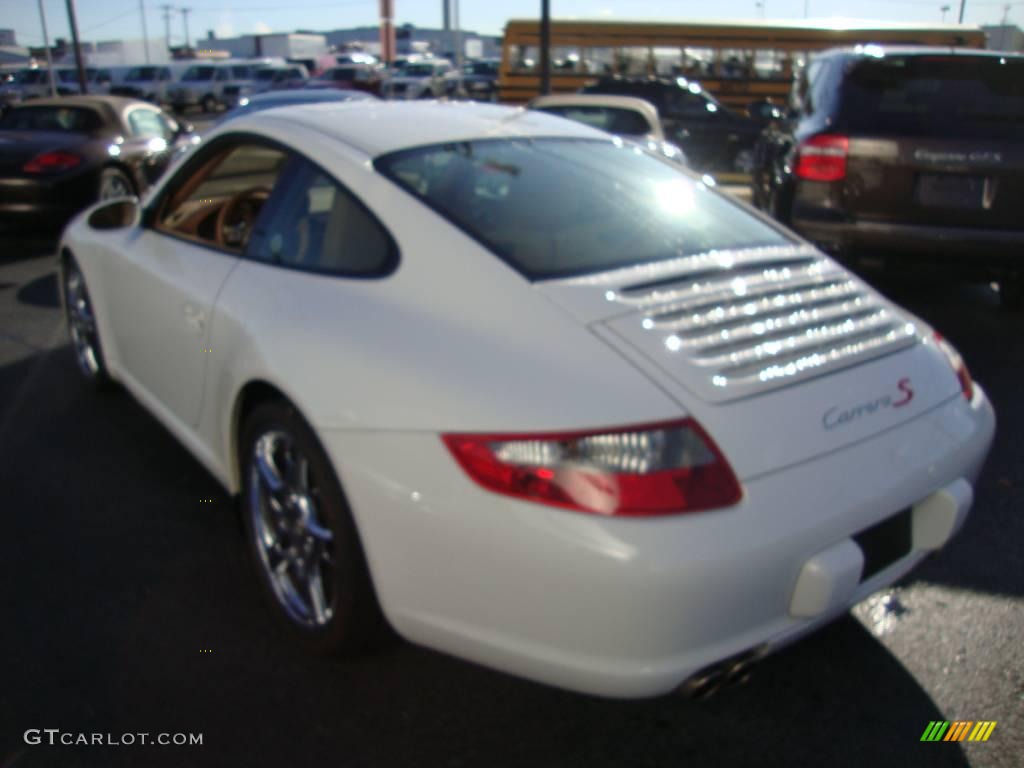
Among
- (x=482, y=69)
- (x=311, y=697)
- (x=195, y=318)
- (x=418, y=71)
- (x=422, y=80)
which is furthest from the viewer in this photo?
(x=482, y=69)

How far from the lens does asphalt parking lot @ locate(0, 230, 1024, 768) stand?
2.26m

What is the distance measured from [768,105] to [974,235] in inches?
121

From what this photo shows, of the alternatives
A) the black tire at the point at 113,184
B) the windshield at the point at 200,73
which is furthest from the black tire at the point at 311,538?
the windshield at the point at 200,73

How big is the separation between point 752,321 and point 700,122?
13704mm

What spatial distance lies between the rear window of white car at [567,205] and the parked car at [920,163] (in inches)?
96.7

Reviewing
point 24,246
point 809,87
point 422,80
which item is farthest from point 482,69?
point 809,87

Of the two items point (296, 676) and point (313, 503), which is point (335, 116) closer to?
point (313, 503)

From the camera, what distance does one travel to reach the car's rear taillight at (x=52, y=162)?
869cm

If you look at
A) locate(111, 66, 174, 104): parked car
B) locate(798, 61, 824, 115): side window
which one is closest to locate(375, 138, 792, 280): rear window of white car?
locate(798, 61, 824, 115): side window

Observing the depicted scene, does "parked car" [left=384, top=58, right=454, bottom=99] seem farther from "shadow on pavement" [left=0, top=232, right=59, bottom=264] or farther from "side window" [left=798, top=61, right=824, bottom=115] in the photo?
"side window" [left=798, top=61, right=824, bottom=115]

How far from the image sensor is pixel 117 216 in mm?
3842

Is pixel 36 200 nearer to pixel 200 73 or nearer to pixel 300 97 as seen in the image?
pixel 300 97

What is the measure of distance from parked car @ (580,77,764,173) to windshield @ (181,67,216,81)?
95.5 feet

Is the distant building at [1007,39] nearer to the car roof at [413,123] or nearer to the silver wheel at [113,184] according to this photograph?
the silver wheel at [113,184]
